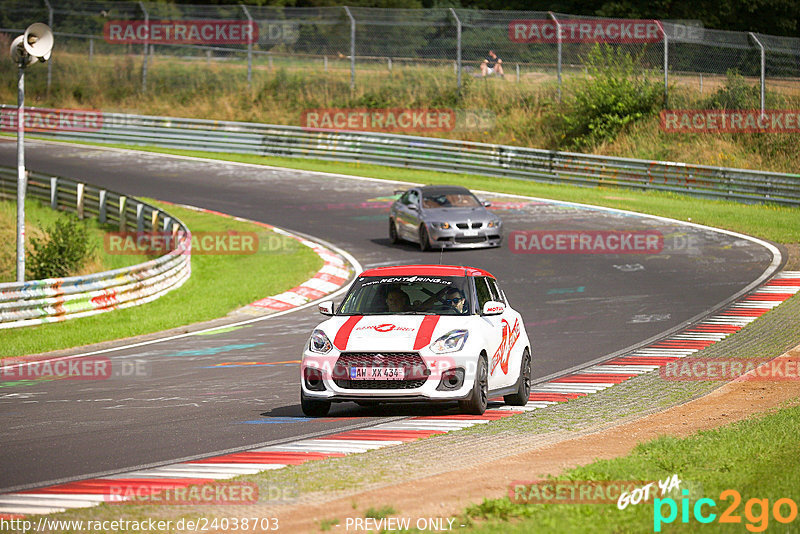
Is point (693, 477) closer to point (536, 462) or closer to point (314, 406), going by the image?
point (536, 462)

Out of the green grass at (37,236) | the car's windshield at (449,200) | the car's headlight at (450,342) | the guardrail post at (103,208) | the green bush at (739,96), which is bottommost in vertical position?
the green grass at (37,236)

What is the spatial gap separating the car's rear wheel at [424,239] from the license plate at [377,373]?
1544cm

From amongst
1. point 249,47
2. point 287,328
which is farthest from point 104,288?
point 249,47

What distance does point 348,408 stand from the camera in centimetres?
1159

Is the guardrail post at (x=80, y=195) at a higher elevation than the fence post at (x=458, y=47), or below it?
below

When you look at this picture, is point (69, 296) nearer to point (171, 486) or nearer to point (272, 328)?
point (272, 328)

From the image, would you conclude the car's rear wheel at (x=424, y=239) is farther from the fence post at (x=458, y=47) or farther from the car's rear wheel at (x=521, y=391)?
the fence post at (x=458, y=47)

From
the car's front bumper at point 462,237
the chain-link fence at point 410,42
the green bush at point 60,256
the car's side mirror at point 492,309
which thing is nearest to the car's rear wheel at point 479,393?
the car's side mirror at point 492,309

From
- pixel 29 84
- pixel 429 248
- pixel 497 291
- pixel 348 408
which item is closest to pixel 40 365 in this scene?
pixel 348 408

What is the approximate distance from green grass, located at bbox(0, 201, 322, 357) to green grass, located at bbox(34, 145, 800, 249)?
30.8 feet

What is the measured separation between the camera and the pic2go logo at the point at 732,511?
606cm

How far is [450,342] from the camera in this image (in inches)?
408

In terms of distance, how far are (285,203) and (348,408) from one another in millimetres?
22582

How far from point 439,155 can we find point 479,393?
97.4 ft
